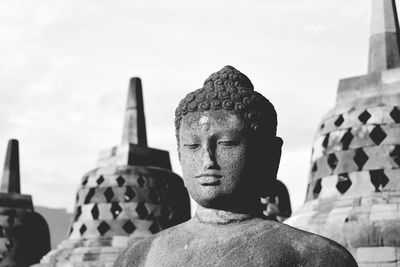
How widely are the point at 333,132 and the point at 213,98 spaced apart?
6.56 m

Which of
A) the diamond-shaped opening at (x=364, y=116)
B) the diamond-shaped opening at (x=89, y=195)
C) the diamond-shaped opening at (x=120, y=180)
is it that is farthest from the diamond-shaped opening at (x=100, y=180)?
the diamond-shaped opening at (x=364, y=116)

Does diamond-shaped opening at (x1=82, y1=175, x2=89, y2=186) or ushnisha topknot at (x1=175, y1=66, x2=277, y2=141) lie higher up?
ushnisha topknot at (x1=175, y1=66, x2=277, y2=141)

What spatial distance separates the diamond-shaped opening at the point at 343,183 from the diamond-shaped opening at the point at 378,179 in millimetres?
320

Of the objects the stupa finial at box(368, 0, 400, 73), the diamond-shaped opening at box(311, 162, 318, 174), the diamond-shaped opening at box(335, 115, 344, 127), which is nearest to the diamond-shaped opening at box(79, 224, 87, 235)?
the diamond-shaped opening at box(311, 162, 318, 174)

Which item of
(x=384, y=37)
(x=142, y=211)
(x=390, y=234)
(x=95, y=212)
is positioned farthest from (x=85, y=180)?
(x=390, y=234)

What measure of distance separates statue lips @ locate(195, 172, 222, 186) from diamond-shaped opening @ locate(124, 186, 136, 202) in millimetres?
11252

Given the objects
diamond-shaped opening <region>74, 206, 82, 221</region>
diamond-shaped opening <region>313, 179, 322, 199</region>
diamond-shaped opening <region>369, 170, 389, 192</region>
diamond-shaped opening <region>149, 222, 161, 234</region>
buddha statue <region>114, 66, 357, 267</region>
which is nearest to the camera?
buddha statue <region>114, 66, 357, 267</region>

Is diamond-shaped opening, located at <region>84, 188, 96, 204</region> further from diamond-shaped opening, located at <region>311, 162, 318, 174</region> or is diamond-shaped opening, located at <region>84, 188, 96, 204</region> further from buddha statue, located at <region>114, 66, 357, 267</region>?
buddha statue, located at <region>114, 66, 357, 267</region>

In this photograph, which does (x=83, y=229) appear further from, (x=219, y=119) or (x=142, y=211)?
(x=219, y=119)

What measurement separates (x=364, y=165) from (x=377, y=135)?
39 cm

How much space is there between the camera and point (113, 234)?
1606 cm

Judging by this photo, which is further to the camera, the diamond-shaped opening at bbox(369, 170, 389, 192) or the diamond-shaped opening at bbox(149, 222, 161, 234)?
the diamond-shaped opening at bbox(149, 222, 161, 234)

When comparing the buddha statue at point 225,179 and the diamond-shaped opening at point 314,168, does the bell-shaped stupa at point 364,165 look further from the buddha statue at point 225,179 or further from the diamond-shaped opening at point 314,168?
the buddha statue at point 225,179

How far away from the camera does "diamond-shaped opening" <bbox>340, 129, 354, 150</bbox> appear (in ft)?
36.6
